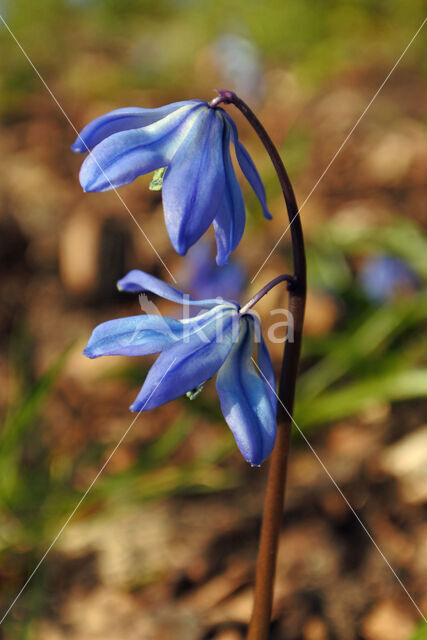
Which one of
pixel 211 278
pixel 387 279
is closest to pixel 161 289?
pixel 211 278

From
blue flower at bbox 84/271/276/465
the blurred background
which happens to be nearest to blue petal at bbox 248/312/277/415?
blue flower at bbox 84/271/276/465

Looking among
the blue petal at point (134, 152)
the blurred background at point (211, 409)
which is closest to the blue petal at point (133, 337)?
the blue petal at point (134, 152)

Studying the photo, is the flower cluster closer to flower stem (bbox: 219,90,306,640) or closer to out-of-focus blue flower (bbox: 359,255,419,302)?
flower stem (bbox: 219,90,306,640)

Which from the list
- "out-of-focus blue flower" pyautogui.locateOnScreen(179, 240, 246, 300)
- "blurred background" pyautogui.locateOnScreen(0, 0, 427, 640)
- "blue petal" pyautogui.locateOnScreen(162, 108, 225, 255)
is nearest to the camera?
"blue petal" pyautogui.locateOnScreen(162, 108, 225, 255)

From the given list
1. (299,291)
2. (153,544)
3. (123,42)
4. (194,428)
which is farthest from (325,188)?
(123,42)

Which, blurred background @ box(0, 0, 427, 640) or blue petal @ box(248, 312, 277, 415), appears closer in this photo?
blue petal @ box(248, 312, 277, 415)
